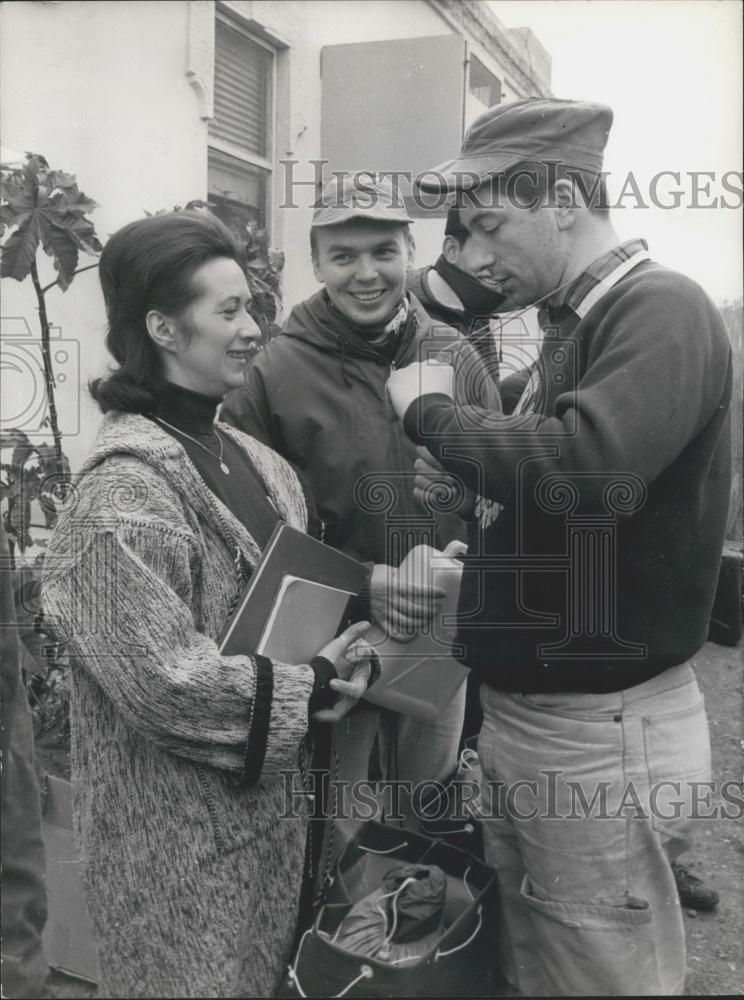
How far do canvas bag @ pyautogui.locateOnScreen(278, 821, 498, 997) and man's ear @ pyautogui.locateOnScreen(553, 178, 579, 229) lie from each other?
4.30 ft

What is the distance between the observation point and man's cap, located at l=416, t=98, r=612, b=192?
1.52m

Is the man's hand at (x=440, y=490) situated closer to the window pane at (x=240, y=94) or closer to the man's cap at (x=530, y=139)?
the man's cap at (x=530, y=139)

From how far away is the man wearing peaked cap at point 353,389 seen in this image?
2.05 m

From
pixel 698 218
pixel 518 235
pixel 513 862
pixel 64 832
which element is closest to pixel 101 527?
pixel 518 235

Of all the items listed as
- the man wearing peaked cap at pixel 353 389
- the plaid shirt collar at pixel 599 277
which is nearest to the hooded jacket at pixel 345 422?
the man wearing peaked cap at pixel 353 389

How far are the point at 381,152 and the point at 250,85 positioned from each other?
2.39ft

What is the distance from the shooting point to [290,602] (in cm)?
153

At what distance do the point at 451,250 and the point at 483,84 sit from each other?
53 cm

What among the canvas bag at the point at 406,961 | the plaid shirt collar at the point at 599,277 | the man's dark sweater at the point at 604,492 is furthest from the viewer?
the canvas bag at the point at 406,961

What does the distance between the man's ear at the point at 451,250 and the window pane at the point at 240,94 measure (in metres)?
0.94

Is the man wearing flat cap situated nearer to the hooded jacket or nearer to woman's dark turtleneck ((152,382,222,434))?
woman's dark turtleneck ((152,382,222,434))

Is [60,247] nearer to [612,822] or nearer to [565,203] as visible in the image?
[565,203]

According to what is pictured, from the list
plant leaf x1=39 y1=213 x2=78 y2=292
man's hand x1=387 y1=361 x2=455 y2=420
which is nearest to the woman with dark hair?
man's hand x1=387 y1=361 x2=455 y2=420

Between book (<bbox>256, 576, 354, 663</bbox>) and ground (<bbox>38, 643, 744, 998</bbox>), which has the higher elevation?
book (<bbox>256, 576, 354, 663</bbox>)
